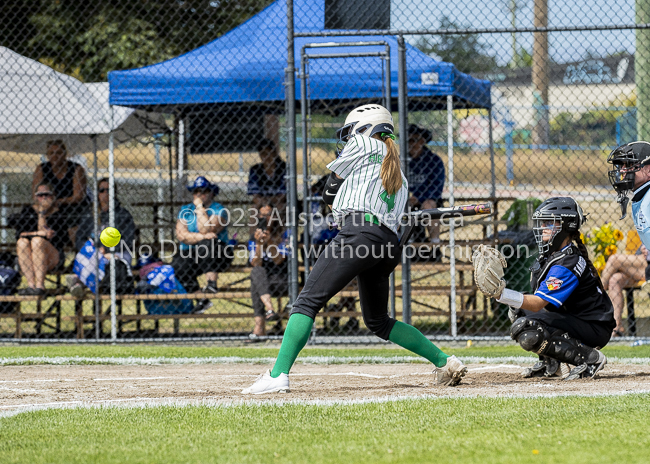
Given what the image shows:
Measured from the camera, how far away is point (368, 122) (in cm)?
509

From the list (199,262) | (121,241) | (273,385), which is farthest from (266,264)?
(273,385)

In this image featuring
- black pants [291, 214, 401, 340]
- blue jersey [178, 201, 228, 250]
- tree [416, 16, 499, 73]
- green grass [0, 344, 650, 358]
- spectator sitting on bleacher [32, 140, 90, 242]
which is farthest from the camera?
tree [416, 16, 499, 73]

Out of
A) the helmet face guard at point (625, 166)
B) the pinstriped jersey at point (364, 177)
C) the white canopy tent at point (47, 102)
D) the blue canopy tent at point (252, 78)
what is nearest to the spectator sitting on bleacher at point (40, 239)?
the white canopy tent at point (47, 102)

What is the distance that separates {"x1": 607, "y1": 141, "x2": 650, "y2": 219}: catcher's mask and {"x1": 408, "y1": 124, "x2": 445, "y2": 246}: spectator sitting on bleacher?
12.4 ft

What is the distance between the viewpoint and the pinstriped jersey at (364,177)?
16.1 feet

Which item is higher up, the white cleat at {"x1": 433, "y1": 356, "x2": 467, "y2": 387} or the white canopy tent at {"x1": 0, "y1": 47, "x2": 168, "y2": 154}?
the white canopy tent at {"x1": 0, "y1": 47, "x2": 168, "y2": 154}

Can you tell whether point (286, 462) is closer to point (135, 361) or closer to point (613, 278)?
point (135, 361)

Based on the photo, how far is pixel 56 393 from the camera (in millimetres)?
5234

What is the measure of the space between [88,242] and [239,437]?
559 centimetres

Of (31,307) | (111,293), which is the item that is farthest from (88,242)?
→ (31,307)

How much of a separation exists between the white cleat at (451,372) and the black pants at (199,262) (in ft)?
13.6

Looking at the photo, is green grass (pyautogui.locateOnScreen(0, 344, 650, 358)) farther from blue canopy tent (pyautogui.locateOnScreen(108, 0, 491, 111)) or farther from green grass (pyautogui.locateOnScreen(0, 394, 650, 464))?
green grass (pyautogui.locateOnScreen(0, 394, 650, 464))

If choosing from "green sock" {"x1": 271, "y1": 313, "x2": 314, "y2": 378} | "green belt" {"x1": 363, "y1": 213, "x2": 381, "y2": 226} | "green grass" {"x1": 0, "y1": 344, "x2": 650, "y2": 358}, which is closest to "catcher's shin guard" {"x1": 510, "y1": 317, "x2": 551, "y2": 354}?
"green belt" {"x1": 363, "y1": 213, "x2": 381, "y2": 226}

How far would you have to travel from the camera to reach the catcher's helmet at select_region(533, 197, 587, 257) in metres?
5.45
